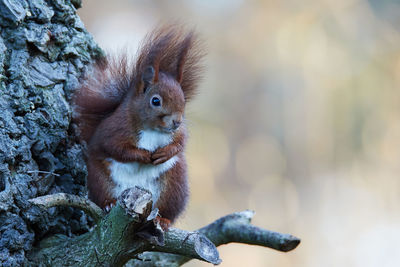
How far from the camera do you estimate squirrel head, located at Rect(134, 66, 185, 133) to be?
5.82 ft

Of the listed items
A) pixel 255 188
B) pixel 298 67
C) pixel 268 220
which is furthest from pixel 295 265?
pixel 298 67


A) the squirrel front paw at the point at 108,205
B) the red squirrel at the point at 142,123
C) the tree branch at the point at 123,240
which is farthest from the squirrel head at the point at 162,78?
the tree branch at the point at 123,240

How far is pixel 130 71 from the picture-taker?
189 cm

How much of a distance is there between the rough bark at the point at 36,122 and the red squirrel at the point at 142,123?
12cm

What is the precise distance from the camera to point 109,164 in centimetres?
173

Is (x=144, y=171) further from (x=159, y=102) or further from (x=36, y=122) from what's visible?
(x=36, y=122)

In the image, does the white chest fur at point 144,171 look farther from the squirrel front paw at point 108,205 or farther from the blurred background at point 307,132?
the blurred background at point 307,132

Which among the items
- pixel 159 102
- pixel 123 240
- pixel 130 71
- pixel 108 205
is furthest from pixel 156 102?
pixel 123 240

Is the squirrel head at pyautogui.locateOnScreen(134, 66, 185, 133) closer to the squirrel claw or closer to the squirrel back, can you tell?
the squirrel back

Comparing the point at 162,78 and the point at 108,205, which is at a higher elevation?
the point at 162,78

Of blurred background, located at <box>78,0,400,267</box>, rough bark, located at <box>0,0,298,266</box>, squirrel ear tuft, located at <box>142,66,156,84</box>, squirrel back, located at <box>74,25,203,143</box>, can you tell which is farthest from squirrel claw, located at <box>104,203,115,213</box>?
blurred background, located at <box>78,0,400,267</box>

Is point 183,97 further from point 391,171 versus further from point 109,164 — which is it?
point 391,171

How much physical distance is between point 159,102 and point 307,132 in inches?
164

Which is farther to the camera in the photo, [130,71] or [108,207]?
[130,71]
